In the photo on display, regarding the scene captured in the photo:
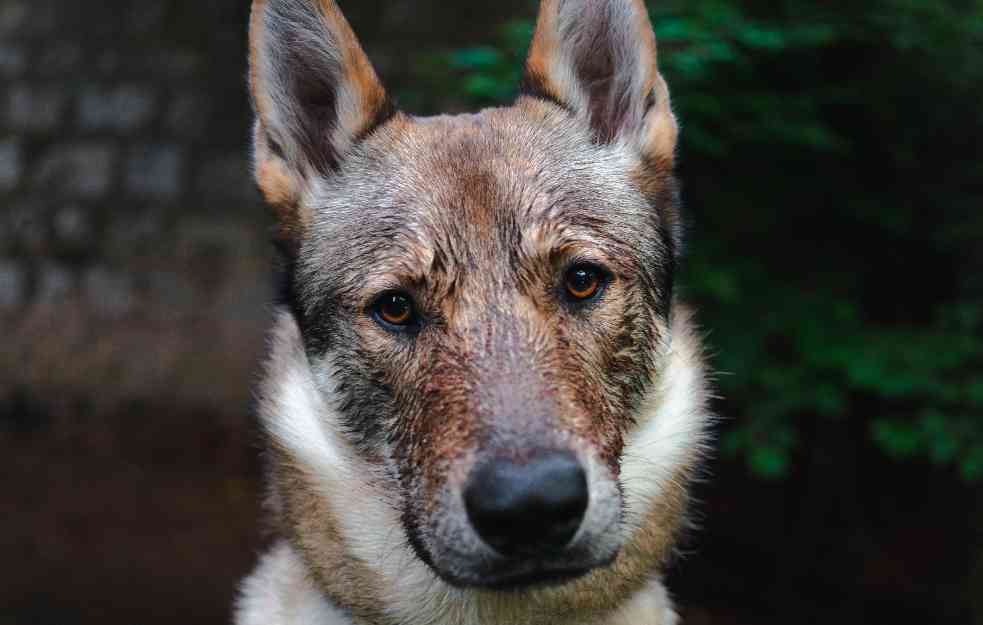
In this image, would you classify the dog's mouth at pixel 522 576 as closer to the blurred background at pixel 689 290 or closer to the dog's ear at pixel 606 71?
the blurred background at pixel 689 290

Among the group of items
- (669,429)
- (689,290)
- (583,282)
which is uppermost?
(583,282)

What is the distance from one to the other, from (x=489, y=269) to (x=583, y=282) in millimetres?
295

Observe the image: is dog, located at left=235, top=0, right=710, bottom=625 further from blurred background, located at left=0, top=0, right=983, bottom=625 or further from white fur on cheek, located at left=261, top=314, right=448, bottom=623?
→ blurred background, located at left=0, top=0, right=983, bottom=625

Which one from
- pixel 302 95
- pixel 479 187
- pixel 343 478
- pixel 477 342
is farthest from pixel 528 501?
pixel 302 95

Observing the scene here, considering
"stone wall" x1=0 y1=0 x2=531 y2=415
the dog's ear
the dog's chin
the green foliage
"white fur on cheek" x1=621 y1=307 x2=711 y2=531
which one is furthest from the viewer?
"stone wall" x1=0 y1=0 x2=531 y2=415

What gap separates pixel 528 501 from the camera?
236 cm

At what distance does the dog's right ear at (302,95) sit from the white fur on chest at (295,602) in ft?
3.70

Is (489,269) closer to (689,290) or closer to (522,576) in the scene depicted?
(522,576)

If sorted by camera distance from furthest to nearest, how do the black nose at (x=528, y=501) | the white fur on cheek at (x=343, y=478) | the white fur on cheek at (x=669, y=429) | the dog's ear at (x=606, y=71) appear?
the dog's ear at (x=606, y=71) < the white fur on cheek at (x=669, y=429) < the white fur on cheek at (x=343, y=478) < the black nose at (x=528, y=501)

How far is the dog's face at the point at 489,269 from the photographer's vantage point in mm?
2508

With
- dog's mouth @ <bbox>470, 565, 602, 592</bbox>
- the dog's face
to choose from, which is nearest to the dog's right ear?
the dog's face

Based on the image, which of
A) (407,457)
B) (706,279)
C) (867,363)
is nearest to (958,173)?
(867,363)

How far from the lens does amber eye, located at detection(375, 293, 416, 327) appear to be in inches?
114

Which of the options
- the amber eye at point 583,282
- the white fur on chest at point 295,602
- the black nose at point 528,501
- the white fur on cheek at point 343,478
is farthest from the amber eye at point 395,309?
the white fur on chest at point 295,602
